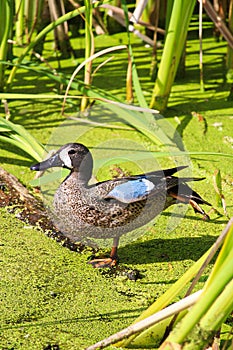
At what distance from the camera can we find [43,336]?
2.03 meters

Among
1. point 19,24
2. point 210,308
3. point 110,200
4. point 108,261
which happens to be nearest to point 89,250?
point 108,261

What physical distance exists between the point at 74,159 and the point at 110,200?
254mm

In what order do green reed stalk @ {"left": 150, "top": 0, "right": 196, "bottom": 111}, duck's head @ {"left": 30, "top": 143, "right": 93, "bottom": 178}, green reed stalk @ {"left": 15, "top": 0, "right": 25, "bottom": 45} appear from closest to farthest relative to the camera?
duck's head @ {"left": 30, "top": 143, "right": 93, "bottom": 178}
green reed stalk @ {"left": 150, "top": 0, "right": 196, "bottom": 111}
green reed stalk @ {"left": 15, "top": 0, "right": 25, "bottom": 45}

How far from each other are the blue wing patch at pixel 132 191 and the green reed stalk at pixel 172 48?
112 centimetres

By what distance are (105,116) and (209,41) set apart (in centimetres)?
124

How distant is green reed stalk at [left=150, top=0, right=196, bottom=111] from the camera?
3275 mm

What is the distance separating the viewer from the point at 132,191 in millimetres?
2438

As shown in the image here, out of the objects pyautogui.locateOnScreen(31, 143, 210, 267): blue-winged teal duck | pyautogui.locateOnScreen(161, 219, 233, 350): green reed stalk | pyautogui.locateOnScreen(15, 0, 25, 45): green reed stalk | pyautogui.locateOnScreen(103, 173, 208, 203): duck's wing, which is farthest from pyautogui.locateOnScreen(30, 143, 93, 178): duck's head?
pyautogui.locateOnScreen(15, 0, 25, 45): green reed stalk

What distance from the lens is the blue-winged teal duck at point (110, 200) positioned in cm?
246

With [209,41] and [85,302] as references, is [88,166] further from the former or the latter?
[209,41]

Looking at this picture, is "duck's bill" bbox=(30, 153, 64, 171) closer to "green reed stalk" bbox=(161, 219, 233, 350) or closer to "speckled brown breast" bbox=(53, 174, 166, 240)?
"speckled brown breast" bbox=(53, 174, 166, 240)

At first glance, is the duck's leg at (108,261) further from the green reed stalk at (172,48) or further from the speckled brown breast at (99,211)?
the green reed stalk at (172,48)

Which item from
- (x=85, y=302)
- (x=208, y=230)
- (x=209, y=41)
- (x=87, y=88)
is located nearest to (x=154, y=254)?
(x=208, y=230)

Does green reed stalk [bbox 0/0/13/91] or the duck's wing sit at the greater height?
green reed stalk [bbox 0/0/13/91]
